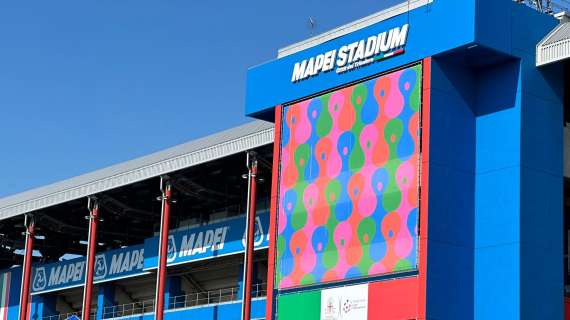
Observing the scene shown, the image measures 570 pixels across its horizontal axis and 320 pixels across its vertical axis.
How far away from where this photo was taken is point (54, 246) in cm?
7138

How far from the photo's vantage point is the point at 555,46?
3603 centimetres

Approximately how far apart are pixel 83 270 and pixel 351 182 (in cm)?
2776

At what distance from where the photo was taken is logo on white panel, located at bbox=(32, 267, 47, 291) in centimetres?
6538

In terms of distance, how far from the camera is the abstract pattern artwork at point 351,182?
119 ft

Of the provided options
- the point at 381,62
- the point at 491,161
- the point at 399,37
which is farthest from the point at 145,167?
the point at 491,161

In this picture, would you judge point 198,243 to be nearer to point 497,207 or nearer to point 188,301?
point 188,301

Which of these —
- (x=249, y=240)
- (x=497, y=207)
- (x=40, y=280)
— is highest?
(x=40, y=280)

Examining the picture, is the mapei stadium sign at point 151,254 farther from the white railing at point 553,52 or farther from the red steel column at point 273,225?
the white railing at point 553,52

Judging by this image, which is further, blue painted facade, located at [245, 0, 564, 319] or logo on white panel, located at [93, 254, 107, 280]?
logo on white panel, located at [93, 254, 107, 280]

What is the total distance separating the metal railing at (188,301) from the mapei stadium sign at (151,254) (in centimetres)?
192

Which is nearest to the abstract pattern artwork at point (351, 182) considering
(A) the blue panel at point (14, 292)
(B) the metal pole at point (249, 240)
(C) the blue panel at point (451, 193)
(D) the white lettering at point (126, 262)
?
(C) the blue panel at point (451, 193)

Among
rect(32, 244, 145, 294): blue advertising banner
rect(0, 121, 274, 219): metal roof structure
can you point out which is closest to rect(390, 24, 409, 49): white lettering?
rect(0, 121, 274, 219): metal roof structure

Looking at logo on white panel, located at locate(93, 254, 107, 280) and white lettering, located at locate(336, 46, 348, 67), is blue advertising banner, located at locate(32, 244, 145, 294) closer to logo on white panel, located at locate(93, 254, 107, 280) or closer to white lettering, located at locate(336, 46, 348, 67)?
logo on white panel, located at locate(93, 254, 107, 280)

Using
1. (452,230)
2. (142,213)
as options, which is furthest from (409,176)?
(142,213)
